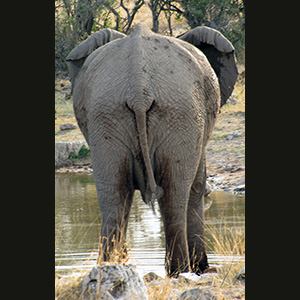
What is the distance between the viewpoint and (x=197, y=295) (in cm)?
326

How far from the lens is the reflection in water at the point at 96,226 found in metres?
4.96

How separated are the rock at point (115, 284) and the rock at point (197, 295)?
0.24 meters

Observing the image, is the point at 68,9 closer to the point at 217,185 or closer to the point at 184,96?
the point at 217,185

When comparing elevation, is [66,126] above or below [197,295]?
below

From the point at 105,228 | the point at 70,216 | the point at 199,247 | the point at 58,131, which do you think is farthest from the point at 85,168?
the point at 105,228

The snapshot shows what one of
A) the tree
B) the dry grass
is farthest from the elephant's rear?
the tree

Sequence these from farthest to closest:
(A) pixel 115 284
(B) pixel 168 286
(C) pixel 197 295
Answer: (B) pixel 168 286
(C) pixel 197 295
(A) pixel 115 284

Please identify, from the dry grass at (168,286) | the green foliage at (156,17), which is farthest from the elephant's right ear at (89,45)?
the green foliage at (156,17)

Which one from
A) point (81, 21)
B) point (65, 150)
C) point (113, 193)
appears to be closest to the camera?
point (113, 193)

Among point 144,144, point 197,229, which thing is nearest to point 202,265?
point 197,229

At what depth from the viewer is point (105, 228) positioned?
3.80 metres

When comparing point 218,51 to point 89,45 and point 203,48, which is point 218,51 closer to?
point 203,48

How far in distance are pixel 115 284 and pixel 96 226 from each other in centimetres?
366

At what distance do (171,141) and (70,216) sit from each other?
409 centimetres
